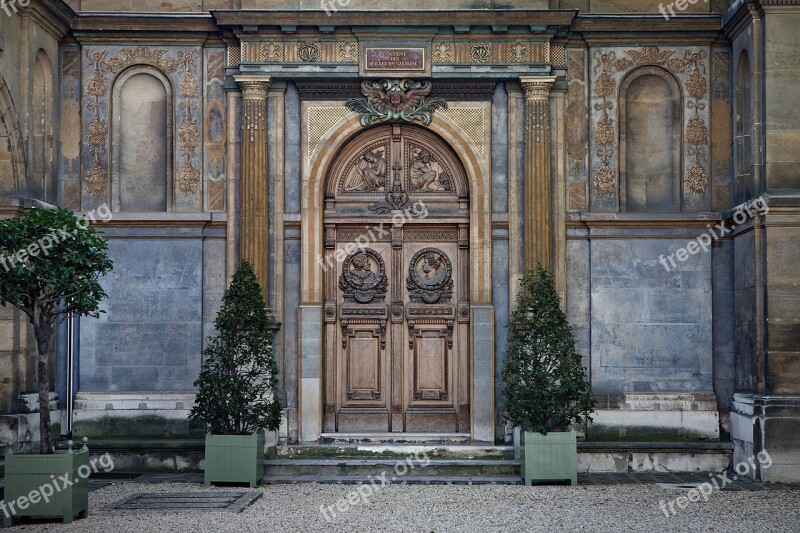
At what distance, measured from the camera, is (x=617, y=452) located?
49.0ft

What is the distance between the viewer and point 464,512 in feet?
39.3

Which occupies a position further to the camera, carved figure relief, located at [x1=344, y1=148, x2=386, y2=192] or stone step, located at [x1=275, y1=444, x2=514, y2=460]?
carved figure relief, located at [x1=344, y1=148, x2=386, y2=192]

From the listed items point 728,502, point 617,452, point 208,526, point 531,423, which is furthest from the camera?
point 617,452

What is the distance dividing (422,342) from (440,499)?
3.38 m

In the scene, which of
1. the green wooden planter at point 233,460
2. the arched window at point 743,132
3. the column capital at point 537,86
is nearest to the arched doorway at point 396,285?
the column capital at point 537,86

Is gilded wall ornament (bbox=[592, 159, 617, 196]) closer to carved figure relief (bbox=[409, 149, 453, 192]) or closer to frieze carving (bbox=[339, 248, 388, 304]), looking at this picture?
carved figure relief (bbox=[409, 149, 453, 192])

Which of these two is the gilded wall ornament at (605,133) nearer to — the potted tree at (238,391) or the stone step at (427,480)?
the stone step at (427,480)

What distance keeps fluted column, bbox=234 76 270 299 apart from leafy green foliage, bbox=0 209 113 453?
375cm

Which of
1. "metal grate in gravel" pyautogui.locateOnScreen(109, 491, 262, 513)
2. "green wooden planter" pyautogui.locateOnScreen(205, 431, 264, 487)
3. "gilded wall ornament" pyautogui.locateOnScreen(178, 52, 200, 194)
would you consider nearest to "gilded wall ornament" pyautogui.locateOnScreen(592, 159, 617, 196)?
"gilded wall ornament" pyautogui.locateOnScreen(178, 52, 200, 194)

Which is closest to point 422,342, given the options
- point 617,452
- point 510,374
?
point 510,374

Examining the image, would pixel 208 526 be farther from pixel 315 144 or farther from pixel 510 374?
pixel 315 144

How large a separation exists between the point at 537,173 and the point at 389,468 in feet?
15.2

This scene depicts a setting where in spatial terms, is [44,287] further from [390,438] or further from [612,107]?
[612,107]

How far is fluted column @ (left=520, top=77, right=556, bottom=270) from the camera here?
15273 mm
